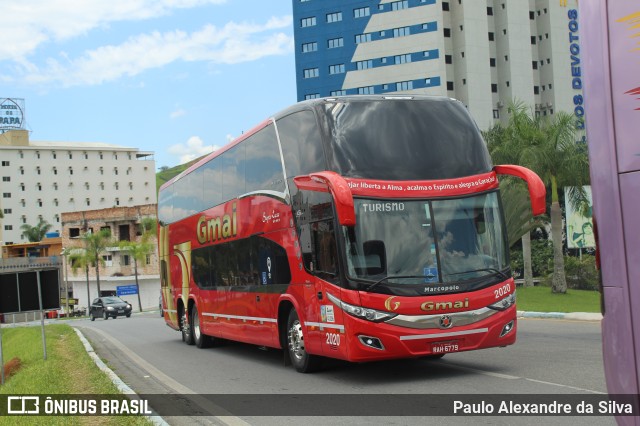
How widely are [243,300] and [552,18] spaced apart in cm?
10478

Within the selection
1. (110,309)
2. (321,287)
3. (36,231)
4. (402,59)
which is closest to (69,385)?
(321,287)

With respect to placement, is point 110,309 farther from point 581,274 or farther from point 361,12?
point 361,12

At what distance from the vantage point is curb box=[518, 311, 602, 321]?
21750mm

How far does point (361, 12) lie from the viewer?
107 meters

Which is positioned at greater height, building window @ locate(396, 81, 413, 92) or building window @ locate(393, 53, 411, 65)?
building window @ locate(393, 53, 411, 65)

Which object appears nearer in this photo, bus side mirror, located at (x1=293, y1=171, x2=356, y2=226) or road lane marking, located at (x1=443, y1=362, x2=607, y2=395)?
road lane marking, located at (x1=443, y1=362, x2=607, y2=395)

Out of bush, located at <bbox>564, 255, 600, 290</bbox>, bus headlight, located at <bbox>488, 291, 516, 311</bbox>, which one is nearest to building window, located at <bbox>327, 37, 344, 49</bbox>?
bush, located at <bbox>564, 255, 600, 290</bbox>

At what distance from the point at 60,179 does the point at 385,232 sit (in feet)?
492

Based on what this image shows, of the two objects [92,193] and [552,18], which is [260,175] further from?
[92,193]

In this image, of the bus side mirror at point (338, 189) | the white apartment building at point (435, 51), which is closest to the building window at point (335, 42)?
the white apartment building at point (435, 51)

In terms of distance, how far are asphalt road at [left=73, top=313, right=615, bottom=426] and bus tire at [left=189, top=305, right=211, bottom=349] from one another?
205 centimetres

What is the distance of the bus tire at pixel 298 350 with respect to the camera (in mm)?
13023

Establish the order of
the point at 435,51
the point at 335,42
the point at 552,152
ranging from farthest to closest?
1. the point at 335,42
2. the point at 435,51
3. the point at 552,152

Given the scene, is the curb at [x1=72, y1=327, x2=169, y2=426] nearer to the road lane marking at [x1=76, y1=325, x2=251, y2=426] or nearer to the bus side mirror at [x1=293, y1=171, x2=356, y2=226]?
the road lane marking at [x1=76, y1=325, x2=251, y2=426]
